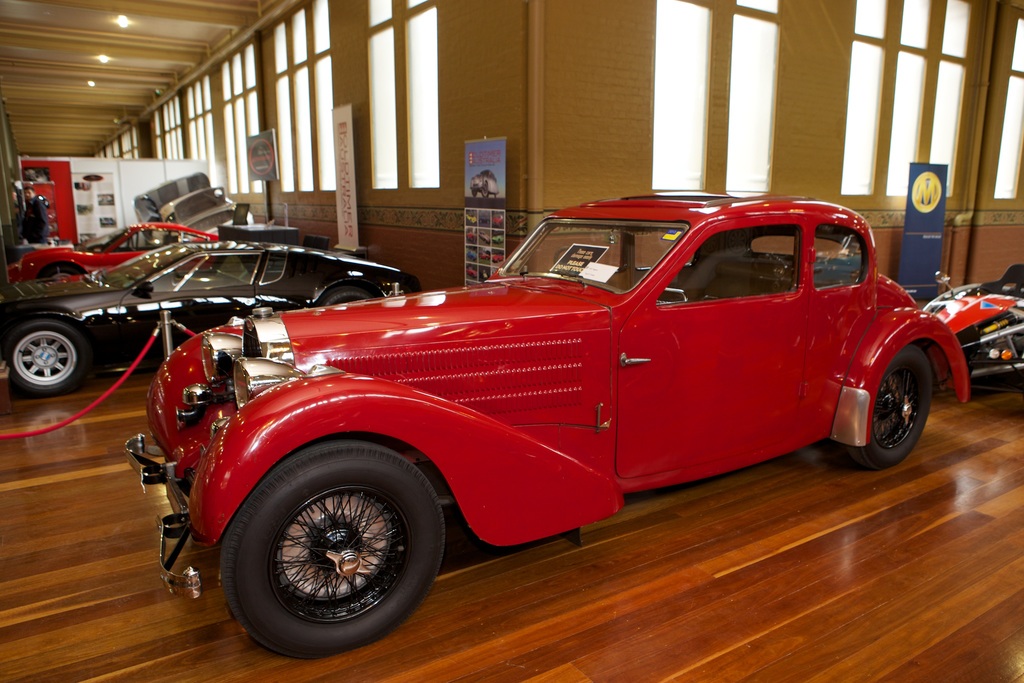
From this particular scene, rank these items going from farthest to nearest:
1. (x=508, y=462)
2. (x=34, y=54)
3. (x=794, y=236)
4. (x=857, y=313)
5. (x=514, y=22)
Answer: (x=34, y=54) → (x=514, y=22) → (x=857, y=313) → (x=794, y=236) → (x=508, y=462)

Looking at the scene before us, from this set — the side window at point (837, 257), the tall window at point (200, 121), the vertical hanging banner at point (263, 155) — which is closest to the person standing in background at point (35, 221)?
the vertical hanging banner at point (263, 155)

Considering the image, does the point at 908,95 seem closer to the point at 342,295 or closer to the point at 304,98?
the point at 342,295

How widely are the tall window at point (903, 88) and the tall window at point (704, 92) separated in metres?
1.79

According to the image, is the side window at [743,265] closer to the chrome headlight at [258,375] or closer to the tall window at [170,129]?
the chrome headlight at [258,375]

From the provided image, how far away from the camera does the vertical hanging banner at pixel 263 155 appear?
14.1 m

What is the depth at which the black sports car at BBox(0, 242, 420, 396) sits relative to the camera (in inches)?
212

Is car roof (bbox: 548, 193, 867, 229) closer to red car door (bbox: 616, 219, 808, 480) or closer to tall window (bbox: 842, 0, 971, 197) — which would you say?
red car door (bbox: 616, 219, 808, 480)

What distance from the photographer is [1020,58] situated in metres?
11.6

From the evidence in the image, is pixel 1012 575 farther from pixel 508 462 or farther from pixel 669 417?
pixel 508 462

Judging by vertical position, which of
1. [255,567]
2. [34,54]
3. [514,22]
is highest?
[34,54]

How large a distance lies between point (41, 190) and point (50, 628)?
1567cm

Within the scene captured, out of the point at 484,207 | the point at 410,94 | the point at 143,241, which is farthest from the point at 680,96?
the point at 143,241

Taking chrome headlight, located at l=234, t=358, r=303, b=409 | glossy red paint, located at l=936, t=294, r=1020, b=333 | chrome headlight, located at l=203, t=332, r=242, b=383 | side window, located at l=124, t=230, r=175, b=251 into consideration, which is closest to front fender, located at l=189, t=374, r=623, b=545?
chrome headlight, located at l=234, t=358, r=303, b=409

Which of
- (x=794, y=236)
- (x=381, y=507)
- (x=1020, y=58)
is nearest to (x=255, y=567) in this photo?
(x=381, y=507)
